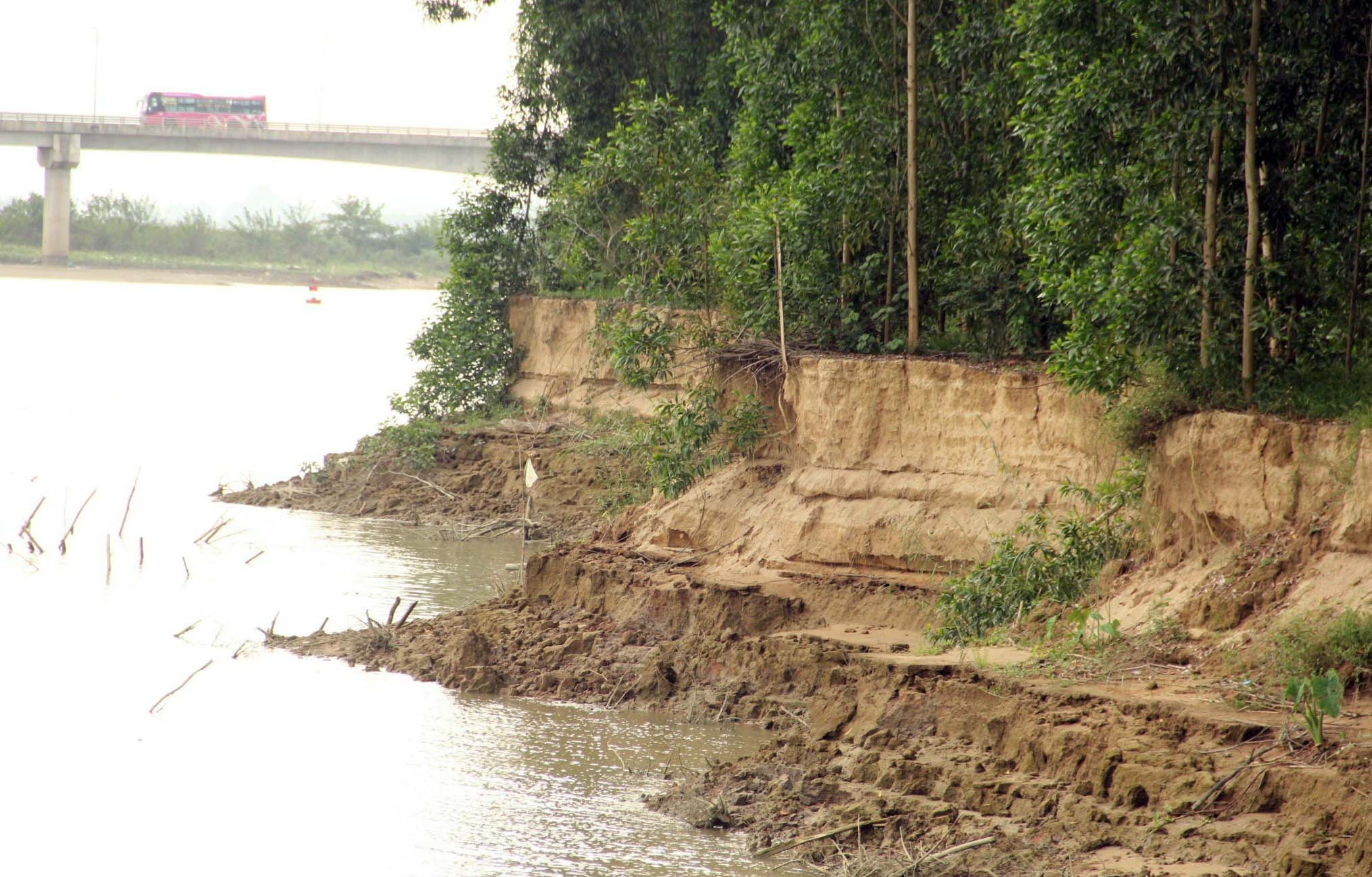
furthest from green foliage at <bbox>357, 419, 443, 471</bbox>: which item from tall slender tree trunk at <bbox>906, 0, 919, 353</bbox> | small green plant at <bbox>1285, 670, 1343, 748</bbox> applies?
small green plant at <bbox>1285, 670, 1343, 748</bbox>

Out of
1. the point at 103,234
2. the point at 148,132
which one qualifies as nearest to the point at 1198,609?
the point at 148,132

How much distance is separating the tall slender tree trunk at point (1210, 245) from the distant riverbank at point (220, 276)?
6869 cm

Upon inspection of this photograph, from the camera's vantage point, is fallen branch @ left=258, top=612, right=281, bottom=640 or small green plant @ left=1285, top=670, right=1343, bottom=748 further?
fallen branch @ left=258, top=612, right=281, bottom=640

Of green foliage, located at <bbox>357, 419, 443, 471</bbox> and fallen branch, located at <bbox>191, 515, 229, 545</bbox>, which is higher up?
green foliage, located at <bbox>357, 419, 443, 471</bbox>

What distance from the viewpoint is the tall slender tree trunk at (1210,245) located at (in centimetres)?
1014

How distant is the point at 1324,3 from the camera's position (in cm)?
987

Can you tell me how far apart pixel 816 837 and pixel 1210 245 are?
5.15 meters

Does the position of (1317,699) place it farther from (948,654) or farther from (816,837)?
(948,654)

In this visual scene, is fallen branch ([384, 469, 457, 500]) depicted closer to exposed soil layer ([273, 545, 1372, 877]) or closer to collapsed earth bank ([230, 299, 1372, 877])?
collapsed earth bank ([230, 299, 1372, 877])

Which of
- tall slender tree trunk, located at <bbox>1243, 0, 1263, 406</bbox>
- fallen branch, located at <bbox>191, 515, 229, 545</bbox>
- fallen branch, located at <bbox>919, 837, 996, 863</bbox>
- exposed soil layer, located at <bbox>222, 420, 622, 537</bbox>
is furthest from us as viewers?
exposed soil layer, located at <bbox>222, 420, 622, 537</bbox>

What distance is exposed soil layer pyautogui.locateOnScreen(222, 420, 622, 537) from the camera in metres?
19.4

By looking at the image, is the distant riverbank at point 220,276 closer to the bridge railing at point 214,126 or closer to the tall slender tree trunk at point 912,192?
the bridge railing at point 214,126

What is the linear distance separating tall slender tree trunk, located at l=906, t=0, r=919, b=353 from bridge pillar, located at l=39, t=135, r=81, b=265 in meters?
55.4

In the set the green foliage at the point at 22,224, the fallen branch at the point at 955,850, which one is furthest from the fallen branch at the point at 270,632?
the green foliage at the point at 22,224
